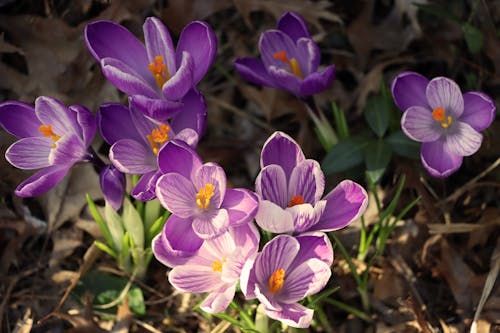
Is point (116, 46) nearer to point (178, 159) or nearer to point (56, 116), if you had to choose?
point (56, 116)

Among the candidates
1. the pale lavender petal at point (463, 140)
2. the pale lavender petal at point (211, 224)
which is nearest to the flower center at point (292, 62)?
the pale lavender petal at point (463, 140)

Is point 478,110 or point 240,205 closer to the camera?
point 240,205

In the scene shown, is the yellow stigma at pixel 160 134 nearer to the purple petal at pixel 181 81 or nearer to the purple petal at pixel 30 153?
the purple petal at pixel 181 81

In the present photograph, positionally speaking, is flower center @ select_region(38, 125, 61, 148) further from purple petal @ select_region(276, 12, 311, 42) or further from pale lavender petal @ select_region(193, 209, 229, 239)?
purple petal @ select_region(276, 12, 311, 42)

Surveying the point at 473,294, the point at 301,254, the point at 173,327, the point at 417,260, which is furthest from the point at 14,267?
the point at 473,294

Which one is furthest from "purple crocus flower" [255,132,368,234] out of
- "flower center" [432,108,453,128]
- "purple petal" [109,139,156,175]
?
"flower center" [432,108,453,128]

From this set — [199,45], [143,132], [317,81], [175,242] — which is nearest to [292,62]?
[317,81]

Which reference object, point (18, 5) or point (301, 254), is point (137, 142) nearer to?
point (301, 254)
